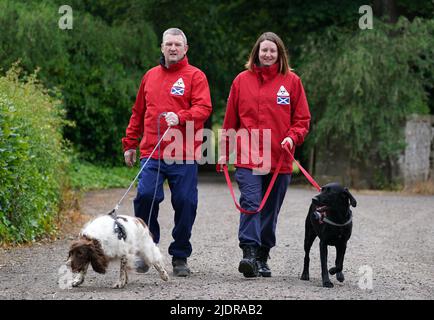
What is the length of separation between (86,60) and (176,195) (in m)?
14.4

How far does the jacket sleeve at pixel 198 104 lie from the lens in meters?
8.00

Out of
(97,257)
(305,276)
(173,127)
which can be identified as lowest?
(305,276)

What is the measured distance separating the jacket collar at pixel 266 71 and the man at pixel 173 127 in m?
0.49

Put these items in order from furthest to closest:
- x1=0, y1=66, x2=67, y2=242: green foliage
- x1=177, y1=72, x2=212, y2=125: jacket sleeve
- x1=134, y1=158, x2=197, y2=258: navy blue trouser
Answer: x1=0, y1=66, x2=67, y2=242: green foliage, x1=134, y1=158, x2=197, y2=258: navy blue trouser, x1=177, y1=72, x2=212, y2=125: jacket sleeve

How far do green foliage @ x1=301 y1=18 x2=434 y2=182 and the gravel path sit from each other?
5999 millimetres

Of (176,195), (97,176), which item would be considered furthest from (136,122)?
(97,176)

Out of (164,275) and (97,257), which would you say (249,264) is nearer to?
(164,275)

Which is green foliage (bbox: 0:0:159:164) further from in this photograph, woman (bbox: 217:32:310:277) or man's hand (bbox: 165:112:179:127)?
man's hand (bbox: 165:112:179:127)

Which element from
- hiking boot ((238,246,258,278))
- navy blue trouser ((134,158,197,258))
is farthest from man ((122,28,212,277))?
hiking boot ((238,246,258,278))

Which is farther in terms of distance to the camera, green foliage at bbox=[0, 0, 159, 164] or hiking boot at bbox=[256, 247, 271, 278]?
green foliage at bbox=[0, 0, 159, 164]

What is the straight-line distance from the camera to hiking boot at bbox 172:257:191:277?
8195 mm

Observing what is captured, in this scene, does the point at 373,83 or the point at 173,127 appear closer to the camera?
the point at 173,127

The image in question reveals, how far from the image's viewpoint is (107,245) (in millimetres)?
7164

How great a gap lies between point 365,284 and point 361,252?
279 cm
